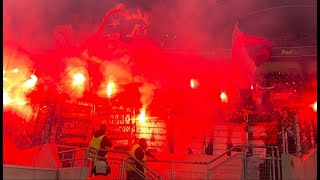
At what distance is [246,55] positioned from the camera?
51.4 feet

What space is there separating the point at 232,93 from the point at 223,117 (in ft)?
8.43

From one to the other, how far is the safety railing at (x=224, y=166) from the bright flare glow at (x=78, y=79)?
359 centimetres

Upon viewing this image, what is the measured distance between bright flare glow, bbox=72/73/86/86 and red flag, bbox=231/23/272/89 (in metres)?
7.33

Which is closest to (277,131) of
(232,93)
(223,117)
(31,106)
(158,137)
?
(223,117)

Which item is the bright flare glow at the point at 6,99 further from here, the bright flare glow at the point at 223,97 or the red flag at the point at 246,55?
the red flag at the point at 246,55

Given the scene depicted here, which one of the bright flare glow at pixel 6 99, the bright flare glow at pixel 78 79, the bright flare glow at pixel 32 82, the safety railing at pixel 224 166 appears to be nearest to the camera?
the safety railing at pixel 224 166

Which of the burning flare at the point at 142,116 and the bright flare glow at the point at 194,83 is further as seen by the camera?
the bright flare glow at the point at 194,83

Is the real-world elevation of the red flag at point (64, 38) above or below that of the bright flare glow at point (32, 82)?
above

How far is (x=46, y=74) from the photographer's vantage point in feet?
42.4

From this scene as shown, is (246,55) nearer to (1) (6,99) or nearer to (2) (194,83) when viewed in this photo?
(2) (194,83)


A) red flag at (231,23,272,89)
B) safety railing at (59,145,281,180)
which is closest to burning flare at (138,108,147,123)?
safety railing at (59,145,281,180)

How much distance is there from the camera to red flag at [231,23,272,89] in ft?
51.2

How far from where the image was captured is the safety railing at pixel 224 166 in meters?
8.14

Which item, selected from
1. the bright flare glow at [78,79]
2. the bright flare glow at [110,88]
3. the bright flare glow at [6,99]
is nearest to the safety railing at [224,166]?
the bright flare glow at [110,88]
